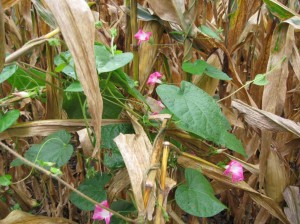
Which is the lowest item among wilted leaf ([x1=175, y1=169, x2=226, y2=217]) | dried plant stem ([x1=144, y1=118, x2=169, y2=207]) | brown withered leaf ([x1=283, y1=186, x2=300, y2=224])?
brown withered leaf ([x1=283, y1=186, x2=300, y2=224])

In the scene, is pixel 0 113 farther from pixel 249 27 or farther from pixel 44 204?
pixel 249 27

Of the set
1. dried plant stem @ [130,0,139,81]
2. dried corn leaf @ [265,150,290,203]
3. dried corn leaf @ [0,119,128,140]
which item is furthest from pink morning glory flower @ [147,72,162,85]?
dried corn leaf @ [265,150,290,203]

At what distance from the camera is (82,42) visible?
1.79 feet

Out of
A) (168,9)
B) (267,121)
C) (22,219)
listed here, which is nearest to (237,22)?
(168,9)

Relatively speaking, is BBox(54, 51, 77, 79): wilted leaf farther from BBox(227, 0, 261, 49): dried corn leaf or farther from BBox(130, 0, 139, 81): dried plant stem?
BBox(227, 0, 261, 49): dried corn leaf

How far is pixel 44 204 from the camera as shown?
1072 mm

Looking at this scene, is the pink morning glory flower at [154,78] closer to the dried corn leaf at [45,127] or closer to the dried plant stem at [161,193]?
the dried corn leaf at [45,127]

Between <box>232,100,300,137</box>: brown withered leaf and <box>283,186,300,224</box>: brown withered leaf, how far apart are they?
0.60 feet

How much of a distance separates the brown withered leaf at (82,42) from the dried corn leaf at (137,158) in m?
0.08

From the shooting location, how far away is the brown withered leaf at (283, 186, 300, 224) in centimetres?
93

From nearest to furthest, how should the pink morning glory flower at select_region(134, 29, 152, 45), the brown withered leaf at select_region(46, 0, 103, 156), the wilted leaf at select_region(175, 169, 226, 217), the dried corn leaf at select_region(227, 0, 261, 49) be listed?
the brown withered leaf at select_region(46, 0, 103, 156), the wilted leaf at select_region(175, 169, 226, 217), the pink morning glory flower at select_region(134, 29, 152, 45), the dried corn leaf at select_region(227, 0, 261, 49)

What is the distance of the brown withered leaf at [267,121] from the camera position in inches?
31.8

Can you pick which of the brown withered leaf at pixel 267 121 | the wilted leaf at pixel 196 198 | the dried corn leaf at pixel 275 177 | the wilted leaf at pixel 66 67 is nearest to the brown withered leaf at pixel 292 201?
the dried corn leaf at pixel 275 177

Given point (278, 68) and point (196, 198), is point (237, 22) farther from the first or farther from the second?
point (196, 198)
